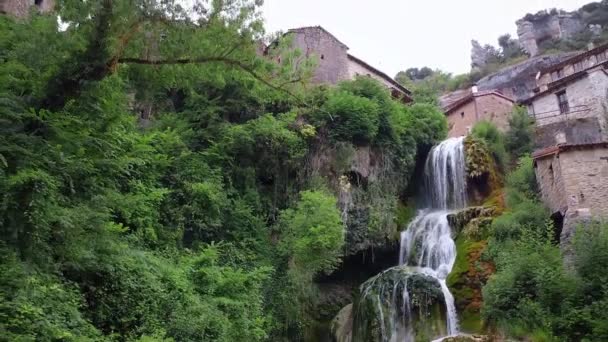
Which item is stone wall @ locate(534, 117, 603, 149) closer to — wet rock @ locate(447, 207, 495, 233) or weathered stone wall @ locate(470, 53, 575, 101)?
wet rock @ locate(447, 207, 495, 233)

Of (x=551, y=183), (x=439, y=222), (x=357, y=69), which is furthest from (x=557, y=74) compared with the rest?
(x=439, y=222)

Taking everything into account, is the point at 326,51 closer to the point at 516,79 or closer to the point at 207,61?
the point at 207,61

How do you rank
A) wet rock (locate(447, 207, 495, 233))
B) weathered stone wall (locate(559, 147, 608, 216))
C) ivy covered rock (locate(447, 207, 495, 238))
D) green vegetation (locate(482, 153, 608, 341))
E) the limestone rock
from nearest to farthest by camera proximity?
green vegetation (locate(482, 153, 608, 341)) < weathered stone wall (locate(559, 147, 608, 216)) < ivy covered rock (locate(447, 207, 495, 238)) < wet rock (locate(447, 207, 495, 233)) < the limestone rock

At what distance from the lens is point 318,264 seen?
15625mm

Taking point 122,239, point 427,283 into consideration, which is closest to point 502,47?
point 427,283

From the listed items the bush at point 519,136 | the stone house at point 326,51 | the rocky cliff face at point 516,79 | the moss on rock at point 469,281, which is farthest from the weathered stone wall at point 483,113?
the moss on rock at point 469,281

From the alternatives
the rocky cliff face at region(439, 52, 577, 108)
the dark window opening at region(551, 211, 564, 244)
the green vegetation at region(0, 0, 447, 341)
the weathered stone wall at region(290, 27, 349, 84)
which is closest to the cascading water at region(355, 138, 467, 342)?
the green vegetation at region(0, 0, 447, 341)

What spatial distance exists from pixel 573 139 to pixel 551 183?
8086 millimetres

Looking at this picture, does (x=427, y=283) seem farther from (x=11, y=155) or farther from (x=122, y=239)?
(x=11, y=155)

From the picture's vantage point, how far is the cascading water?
52.4 feet

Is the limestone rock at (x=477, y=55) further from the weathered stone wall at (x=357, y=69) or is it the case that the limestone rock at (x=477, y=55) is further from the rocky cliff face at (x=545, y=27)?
the weathered stone wall at (x=357, y=69)

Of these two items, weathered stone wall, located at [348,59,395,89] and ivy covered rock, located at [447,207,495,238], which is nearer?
ivy covered rock, located at [447,207,495,238]

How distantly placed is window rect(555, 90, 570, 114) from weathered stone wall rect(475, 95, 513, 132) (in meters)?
2.86

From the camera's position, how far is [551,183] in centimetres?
1873
